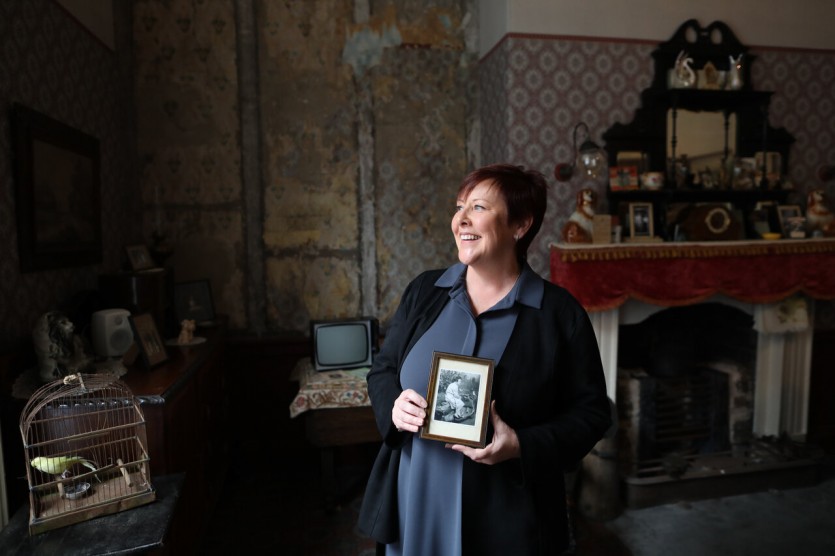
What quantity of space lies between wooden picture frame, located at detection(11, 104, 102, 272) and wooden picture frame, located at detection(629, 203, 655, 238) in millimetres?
3384

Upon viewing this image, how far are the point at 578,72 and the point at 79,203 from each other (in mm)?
3224

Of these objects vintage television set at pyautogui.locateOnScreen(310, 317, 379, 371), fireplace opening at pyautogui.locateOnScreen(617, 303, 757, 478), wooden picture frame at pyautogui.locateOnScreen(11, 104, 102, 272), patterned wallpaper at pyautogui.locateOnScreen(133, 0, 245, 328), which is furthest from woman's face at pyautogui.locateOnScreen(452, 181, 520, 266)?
patterned wallpaper at pyautogui.locateOnScreen(133, 0, 245, 328)

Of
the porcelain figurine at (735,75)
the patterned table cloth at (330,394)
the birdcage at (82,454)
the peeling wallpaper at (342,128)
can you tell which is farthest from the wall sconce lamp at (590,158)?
the birdcage at (82,454)

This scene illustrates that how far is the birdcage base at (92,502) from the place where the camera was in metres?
1.65

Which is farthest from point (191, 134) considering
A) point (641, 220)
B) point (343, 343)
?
point (641, 220)

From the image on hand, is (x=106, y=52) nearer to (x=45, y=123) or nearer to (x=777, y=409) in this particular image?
(x=45, y=123)

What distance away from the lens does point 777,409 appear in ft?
13.0

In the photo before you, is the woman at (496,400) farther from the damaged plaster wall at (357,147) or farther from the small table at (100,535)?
the damaged plaster wall at (357,147)

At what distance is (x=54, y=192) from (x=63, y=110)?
17.7 inches

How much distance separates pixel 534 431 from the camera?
1.32 m

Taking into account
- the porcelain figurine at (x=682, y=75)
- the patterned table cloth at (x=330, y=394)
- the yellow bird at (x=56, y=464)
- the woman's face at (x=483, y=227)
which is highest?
the porcelain figurine at (x=682, y=75)

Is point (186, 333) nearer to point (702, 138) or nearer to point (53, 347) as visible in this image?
point (53, 347)

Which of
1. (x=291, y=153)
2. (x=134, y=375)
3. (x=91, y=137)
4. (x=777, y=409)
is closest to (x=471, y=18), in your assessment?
(x=291, y=153)

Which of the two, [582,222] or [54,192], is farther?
[582,222]
